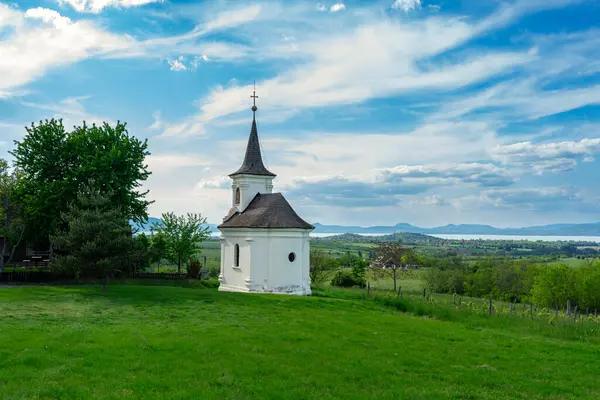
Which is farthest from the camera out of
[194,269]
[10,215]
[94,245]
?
[194,269]

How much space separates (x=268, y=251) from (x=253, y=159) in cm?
974

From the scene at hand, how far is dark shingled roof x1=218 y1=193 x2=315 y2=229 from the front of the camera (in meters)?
36.7

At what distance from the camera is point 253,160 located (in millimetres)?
42688

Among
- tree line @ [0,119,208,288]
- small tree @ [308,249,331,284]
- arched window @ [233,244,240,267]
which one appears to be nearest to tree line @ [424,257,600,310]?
small tree @ [308,249,331,284]

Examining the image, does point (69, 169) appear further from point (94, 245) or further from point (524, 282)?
point (524, 282)

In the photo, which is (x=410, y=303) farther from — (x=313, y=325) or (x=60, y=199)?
(x=60, y=199)

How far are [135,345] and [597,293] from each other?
60.9 m

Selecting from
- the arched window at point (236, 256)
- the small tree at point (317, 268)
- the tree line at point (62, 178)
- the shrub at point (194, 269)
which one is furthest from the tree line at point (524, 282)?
the tree line at point (62, 178)

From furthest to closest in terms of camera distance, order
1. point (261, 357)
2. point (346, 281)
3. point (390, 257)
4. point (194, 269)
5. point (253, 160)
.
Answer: point (390, 257) < point (346, 281) < point (194, 269) < point (253, 160) < point (261, 357)

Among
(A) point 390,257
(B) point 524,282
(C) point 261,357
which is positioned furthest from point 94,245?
(B) point 524,282

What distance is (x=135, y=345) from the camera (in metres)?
14.7

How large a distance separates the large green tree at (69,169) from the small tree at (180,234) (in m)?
7.49

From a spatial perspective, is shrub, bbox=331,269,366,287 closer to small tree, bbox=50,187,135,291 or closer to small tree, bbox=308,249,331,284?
small tree, bbox=308,249,331,284

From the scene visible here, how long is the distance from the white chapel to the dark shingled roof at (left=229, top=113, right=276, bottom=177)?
332 centimetres
